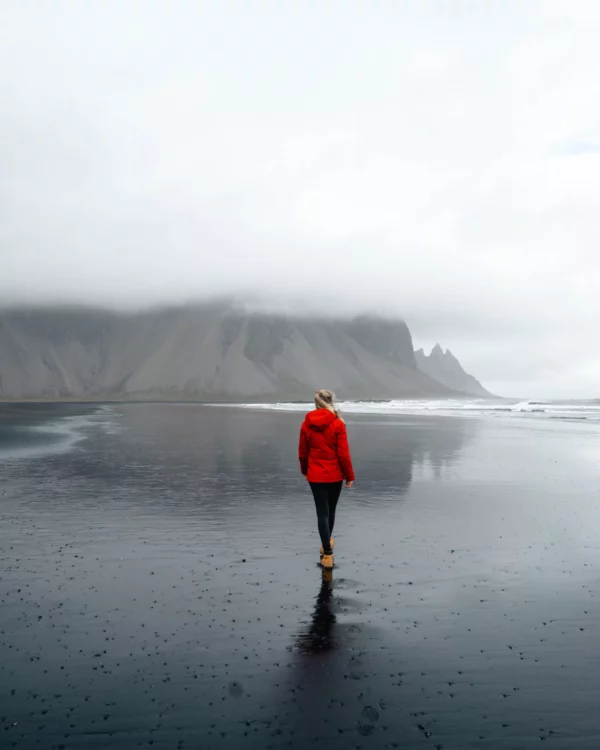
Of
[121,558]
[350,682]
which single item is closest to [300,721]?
[350,682]

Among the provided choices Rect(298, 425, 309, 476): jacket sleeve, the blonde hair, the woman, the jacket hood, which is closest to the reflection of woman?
the woman

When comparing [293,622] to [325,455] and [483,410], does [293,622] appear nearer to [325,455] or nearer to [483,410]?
[325,455]

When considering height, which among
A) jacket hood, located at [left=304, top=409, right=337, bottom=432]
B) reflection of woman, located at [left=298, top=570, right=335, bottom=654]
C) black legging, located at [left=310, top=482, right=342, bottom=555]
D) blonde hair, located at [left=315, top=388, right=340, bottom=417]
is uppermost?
blonde hair, located at [left=315, top=388, right=340, bottom=417]

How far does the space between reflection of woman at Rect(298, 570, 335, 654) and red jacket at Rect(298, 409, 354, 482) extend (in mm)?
1938

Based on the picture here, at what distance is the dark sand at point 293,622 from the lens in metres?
5.07

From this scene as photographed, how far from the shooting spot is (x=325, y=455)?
9.68 meters

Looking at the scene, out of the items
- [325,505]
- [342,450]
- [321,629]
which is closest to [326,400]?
[342,450]

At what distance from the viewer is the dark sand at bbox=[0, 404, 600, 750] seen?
5070 millimetres

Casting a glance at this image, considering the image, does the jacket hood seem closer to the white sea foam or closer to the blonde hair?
the blonde hair

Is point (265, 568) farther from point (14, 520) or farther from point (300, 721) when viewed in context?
point (14, 520)

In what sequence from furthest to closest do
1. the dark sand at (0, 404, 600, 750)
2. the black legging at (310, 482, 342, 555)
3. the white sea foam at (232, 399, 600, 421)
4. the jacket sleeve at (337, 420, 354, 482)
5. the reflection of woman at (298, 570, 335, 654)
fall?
the white sea foam at (232, 399, 600, 421), the jacket sleeve at (337, 420, 354, 482), the black legging at (310, 482, 342, 555), the reflection of woman at (298, 570, 335, 654), the dark sand at (0, 404, 600, 750)

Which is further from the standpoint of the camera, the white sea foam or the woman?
the white sea foam

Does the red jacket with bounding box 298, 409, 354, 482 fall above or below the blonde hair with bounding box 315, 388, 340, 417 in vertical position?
below

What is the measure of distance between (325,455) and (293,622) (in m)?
3.05
